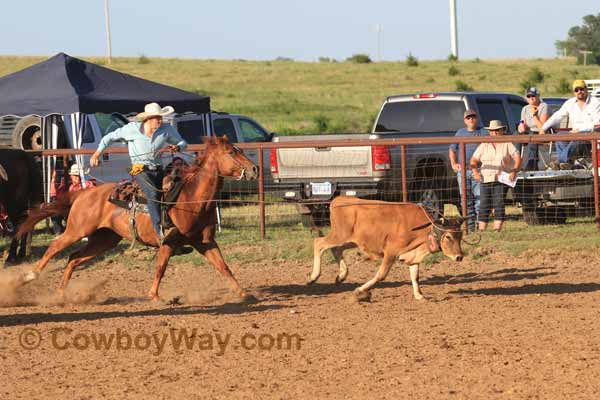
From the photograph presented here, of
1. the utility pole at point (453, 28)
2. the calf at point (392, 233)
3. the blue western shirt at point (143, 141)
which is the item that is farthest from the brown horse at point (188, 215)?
the utility pole at point (453, 28)

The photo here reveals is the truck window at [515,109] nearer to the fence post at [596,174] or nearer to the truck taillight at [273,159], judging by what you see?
the fence post at [596,174]

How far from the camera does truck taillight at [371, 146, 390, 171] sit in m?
15.6

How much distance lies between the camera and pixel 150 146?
10797 mm

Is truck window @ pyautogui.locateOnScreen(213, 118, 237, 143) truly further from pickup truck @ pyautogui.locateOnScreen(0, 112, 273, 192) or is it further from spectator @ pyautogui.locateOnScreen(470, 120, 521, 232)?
spectator @ pyautogui.locateOnScreen(470, 120, 521, 232)

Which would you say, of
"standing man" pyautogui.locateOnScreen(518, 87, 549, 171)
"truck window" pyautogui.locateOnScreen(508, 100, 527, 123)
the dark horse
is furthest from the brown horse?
"truck window" pyautogui.locateOnScreen(508, 100, 527, 123)

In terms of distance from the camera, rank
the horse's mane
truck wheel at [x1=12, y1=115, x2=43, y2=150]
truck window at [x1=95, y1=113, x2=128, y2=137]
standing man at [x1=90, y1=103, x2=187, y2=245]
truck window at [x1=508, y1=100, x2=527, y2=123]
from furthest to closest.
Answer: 1. truck window at [x1=95, y1=113, x2=128, y2=137]
2. truck wheel at [x1=12, y1=115, x2=43, y2=150]
3. truck window at [x1=508, y1=100, x2=527, y2=123]
4. the horse's mane
5. standing man at [x1=90, y1=103, x2=187, y2=245]

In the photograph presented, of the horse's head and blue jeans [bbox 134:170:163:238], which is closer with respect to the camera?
the horse's head

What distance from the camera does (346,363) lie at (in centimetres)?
779

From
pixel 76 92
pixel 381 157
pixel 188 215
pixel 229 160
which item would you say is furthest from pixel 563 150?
pixel 76 92

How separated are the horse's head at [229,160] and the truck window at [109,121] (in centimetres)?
778

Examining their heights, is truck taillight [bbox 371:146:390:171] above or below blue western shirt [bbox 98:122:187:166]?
below

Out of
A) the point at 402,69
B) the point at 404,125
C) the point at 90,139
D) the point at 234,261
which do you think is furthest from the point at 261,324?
the point at 402,69

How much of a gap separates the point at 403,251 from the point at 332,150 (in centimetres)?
542

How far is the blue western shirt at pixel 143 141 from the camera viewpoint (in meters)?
10.8
